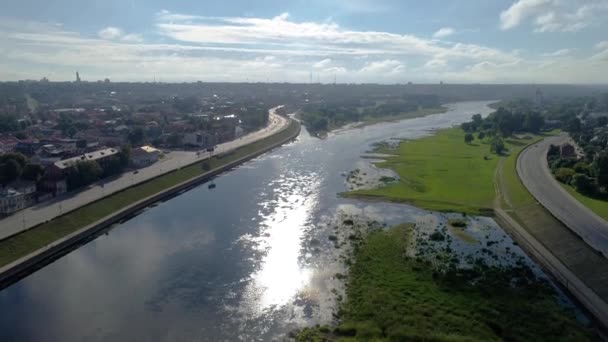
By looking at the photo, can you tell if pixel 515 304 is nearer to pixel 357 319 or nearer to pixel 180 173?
pixel 357 319

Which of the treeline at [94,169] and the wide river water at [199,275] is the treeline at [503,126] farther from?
the treeline at [94,169]

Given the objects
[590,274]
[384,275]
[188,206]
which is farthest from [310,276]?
[188,206]

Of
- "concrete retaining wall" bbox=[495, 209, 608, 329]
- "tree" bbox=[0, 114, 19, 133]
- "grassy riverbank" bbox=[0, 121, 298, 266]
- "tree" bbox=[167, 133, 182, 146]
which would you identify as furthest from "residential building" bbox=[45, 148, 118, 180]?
"concrete retaining wall" bbox=[495, 209, 608, 329]

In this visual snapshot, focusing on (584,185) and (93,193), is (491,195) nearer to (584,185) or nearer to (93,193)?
(584,185)

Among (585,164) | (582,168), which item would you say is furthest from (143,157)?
A: (585,164)

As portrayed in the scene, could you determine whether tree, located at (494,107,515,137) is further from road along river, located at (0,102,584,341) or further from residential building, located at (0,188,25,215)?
residential building, located at (0,188,25,215)

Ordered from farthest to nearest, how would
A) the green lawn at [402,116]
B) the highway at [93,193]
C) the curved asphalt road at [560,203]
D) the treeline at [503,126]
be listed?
the green lawn at [402,116]
the treeline at [503,126]
the highway at [93,193]
the curved asphalt road at [560,203]

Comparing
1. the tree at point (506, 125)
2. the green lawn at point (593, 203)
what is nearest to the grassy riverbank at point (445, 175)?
the green lawn at point (593, 203)
